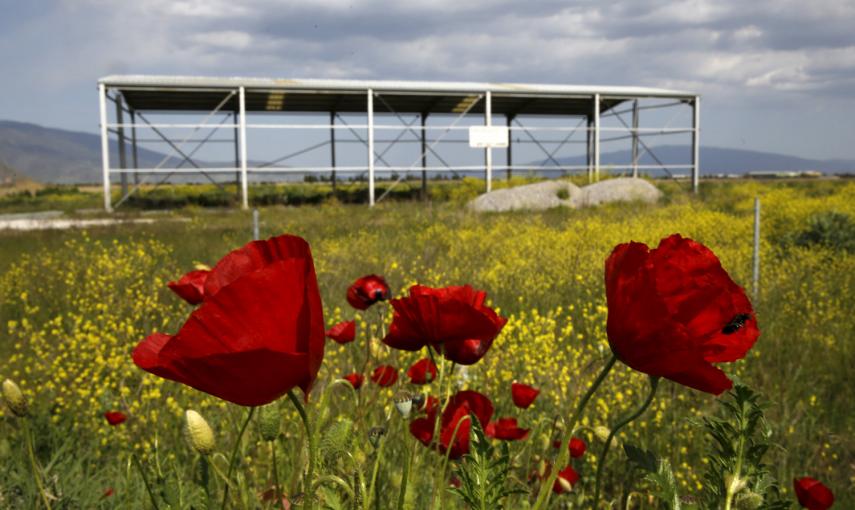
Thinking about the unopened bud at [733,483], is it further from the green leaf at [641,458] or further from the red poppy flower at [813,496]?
the red poppy flower at [813,496]

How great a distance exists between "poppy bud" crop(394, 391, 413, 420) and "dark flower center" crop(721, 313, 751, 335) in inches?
16.8

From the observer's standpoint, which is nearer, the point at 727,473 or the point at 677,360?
the point at 677,360

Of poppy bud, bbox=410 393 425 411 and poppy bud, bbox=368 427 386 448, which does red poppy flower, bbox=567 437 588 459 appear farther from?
poppy bud, bbox=368 427 386 448

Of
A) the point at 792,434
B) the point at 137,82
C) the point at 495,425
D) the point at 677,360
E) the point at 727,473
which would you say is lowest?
the point at 792,434

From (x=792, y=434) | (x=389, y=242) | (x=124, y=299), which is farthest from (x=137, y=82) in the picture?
(x=792, y=434)

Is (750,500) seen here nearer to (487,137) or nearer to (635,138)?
(487,137)

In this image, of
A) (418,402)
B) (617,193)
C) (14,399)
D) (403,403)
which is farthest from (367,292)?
(617,193)

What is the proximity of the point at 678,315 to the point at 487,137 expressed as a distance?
22388 mm

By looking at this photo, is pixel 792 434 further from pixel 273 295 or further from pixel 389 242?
pixel 389 242

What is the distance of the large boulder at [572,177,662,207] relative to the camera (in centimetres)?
1736

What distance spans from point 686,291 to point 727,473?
0.26 m

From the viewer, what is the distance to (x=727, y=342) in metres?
0.75

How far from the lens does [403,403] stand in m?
0.97

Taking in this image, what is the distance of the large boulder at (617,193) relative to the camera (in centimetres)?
1736
